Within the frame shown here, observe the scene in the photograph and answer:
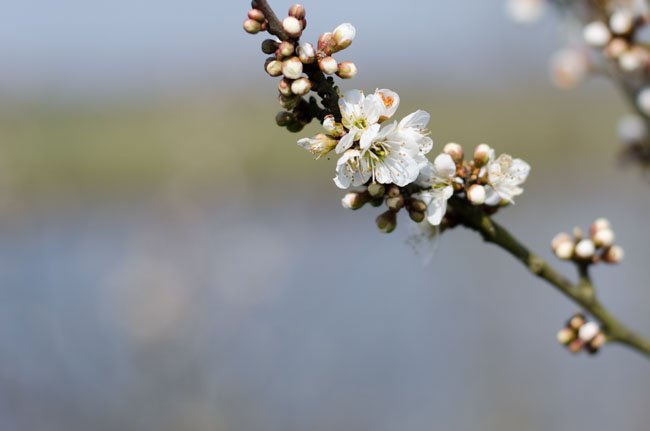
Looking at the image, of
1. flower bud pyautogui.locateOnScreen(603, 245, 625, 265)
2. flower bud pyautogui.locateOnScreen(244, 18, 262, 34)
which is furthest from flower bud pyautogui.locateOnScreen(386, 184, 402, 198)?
flower bud pyautogui.locateOnScreen(603, 245, 625, 265)

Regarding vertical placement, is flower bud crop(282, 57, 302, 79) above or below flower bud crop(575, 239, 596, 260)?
above

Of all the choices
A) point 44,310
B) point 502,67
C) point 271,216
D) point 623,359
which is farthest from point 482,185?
point 502,67

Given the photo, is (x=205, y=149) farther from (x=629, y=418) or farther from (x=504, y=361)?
(x=629, y=418)

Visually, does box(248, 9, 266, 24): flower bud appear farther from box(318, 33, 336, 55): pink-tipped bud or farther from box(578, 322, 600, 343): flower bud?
box(578, 322, 600, 343): flower bud

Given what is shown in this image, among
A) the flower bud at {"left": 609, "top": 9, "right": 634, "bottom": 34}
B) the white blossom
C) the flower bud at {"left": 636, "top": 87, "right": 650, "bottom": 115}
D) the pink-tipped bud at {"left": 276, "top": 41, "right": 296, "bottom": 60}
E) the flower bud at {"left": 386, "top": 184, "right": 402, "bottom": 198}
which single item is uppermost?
the flower bud at {"left": 609, "top": 9, "right": 634, "bottom": 34}

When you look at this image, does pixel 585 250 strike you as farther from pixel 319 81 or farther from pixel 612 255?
pixel 319 81

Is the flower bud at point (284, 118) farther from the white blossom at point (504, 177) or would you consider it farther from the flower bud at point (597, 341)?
the flower bud at point (597, 341)
